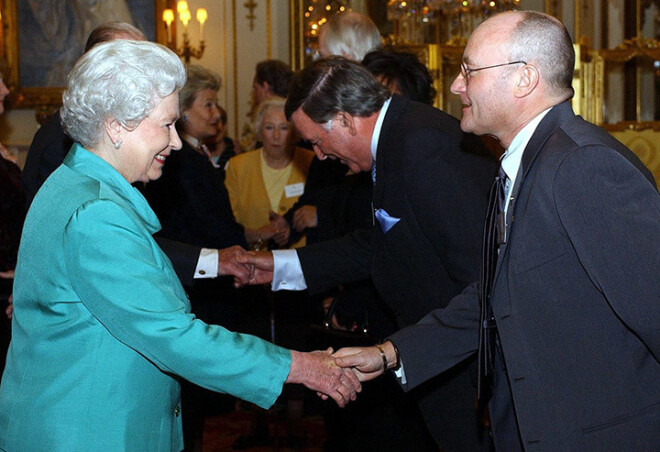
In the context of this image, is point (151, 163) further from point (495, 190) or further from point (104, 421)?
point (495, 190)

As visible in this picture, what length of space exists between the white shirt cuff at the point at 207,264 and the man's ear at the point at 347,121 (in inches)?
33.6

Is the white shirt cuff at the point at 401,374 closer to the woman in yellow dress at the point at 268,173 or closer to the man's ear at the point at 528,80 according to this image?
the man's ear at the point at 528,80

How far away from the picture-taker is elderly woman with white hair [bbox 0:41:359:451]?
1919mm

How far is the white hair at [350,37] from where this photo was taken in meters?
4.59

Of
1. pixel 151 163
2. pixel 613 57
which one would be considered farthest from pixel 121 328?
pixel 613 57

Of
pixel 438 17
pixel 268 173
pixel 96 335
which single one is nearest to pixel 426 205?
pixel 96 335

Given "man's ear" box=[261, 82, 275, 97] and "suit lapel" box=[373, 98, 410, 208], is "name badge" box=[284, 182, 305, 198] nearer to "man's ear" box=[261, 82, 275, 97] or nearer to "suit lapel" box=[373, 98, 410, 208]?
"man's ear" box=[261, 82, 275, 97]

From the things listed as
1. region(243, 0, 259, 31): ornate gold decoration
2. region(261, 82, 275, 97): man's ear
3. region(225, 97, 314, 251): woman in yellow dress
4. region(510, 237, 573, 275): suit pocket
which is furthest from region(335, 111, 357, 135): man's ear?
region(243, 0, 259, 31): ornate gold decoration

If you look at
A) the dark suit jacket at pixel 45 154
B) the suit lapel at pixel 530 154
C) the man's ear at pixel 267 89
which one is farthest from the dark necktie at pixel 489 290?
the man's ear at pixel 267 89

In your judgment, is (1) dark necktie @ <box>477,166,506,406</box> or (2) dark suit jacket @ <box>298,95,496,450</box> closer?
(1) dark necktie @ <box>477,166,506,406</box>

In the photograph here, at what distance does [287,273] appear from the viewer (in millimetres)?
3631

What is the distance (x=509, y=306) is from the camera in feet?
6.85

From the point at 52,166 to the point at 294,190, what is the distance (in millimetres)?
2031

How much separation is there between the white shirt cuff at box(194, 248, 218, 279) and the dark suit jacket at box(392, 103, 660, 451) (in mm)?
1663
